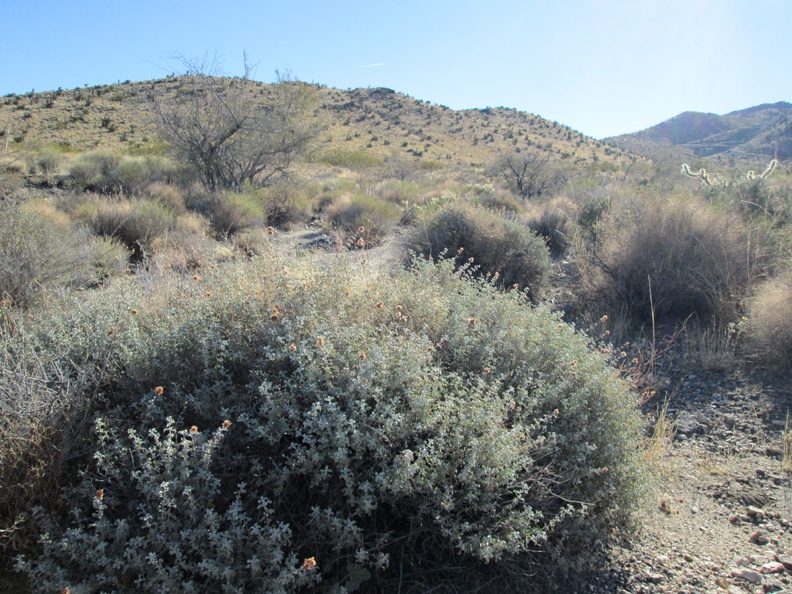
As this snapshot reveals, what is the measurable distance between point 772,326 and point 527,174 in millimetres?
16686

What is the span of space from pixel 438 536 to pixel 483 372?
876mm

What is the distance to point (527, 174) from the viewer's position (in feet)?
67.4

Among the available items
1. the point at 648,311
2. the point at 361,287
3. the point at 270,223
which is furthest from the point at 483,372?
the point at 270,223

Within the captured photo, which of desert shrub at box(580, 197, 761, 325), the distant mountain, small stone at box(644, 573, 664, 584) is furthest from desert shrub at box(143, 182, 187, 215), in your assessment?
the distant mountain

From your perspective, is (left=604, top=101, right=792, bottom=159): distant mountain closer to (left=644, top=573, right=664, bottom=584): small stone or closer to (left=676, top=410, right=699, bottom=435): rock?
(left=676, top=410, right=699, bottom=435): rock

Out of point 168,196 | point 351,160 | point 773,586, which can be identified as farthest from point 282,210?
point 351,160

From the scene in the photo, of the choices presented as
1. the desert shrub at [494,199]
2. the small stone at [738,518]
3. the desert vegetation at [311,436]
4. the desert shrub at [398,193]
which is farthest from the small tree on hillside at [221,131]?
the small stone at [738,518]

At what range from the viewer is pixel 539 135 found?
5200cm

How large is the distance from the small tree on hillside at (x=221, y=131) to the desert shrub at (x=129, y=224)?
16.8ft

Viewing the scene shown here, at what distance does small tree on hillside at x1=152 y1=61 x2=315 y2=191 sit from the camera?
14.6 metres

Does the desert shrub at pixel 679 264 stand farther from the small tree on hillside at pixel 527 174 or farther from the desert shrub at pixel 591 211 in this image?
the small tree on hillside at pixel 527 174

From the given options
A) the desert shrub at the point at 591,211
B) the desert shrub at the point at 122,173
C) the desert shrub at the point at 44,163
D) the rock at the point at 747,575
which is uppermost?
the desert shrub at the point at 44,163

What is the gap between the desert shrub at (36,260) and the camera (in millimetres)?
5500

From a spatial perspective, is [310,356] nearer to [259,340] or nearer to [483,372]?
[259,340]
